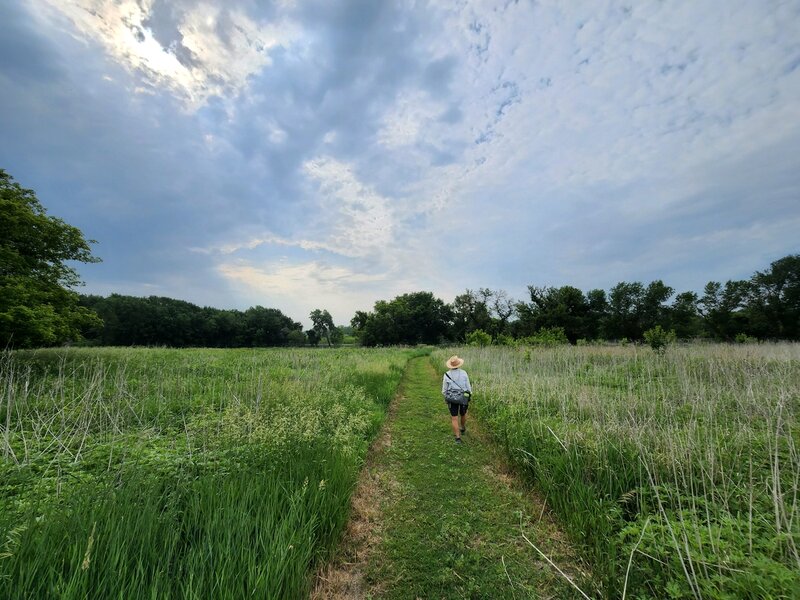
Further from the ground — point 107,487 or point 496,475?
point 107,487

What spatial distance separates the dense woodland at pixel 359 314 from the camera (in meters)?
12.6

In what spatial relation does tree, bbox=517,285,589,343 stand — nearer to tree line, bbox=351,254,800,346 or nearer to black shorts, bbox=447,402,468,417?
tree line, bbox=351,254,800,346

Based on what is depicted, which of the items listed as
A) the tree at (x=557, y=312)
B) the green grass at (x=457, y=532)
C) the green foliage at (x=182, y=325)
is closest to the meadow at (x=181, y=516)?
the green grass at (x=457, y=532)

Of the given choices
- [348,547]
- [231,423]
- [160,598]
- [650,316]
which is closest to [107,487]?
[160,598]

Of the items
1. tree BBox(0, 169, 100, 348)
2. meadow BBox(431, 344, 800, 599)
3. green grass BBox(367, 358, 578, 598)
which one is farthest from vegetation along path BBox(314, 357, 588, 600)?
tree BBox(0, 169, 100, 348)

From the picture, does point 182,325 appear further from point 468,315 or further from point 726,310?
point 726,310

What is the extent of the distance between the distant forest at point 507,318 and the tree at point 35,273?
56.9 ft

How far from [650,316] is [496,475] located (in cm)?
6064

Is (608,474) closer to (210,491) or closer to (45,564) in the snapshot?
(210,491)

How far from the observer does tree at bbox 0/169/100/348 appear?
10.9 m

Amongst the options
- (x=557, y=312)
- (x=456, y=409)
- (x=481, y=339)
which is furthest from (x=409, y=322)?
(x=456, y=409)

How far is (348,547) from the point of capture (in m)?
3.51

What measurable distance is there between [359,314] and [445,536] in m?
82.1

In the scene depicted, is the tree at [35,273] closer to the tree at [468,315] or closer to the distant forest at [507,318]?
the distant forest at [507,318]
